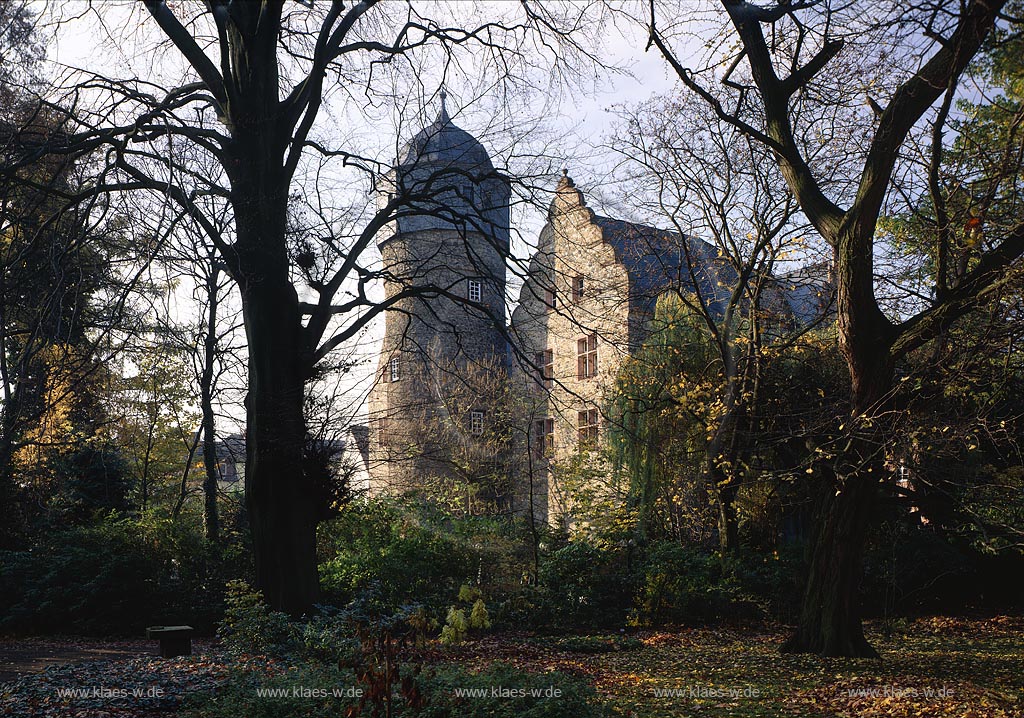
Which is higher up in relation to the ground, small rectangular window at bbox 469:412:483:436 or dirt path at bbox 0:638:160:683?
small rectangular window at bbox 469:412:483:436

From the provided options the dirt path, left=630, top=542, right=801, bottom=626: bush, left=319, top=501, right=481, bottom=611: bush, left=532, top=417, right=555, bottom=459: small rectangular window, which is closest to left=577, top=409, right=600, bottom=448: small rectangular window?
left=532, top=417, right=555, bottom=459: small rectangular window

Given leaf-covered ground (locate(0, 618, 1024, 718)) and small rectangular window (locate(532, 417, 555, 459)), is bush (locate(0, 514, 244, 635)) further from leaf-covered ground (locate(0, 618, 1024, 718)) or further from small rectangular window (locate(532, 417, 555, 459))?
small rectangular window (locate(532, 417, 555, 459))

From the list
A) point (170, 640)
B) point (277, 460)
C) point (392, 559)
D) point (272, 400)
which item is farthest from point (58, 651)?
point (272, 400)

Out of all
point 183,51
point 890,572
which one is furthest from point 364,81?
point 890,572

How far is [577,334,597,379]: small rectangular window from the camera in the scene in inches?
909

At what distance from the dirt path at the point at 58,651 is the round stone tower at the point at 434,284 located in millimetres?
5014

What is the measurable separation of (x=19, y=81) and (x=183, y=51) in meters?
2.60

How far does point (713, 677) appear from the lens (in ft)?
26.9

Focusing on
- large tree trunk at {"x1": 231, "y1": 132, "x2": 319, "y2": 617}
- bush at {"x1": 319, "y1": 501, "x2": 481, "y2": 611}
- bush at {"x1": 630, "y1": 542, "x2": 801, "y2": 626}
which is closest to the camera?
large tree trunk at {"x1": 231, "y1": 132, "x2": 319, "y2": 617}

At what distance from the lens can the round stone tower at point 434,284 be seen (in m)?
10.2

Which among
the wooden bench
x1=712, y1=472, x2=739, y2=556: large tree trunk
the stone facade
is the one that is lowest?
the wooden bench

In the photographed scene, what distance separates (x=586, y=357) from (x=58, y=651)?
15.5 m

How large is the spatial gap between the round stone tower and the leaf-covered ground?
3.91 metres

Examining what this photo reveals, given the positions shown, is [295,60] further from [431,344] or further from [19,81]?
[431,344]
